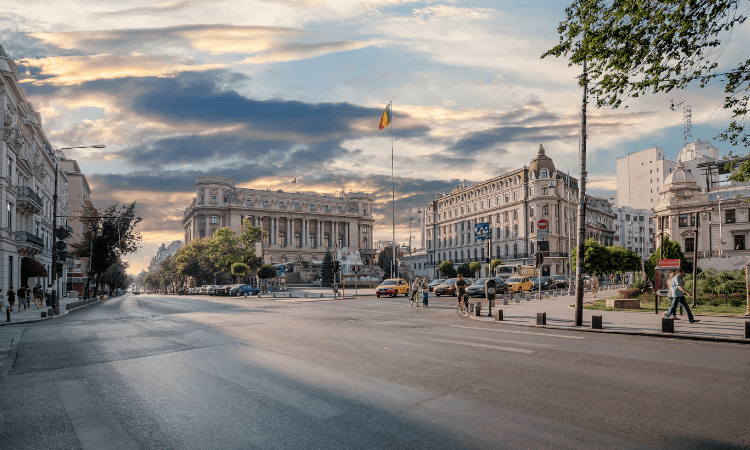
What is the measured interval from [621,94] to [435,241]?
106308 mm

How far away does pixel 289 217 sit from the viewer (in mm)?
129625

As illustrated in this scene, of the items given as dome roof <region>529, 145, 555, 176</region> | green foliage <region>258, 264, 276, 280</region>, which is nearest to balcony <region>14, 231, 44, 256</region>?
green foliage <region>258, 264, 276, 280</region>

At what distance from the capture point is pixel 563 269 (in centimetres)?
8931

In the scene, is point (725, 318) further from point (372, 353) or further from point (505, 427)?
point (505, 427)

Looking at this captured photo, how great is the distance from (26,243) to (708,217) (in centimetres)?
7909

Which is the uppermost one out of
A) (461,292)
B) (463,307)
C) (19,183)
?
(19,183)

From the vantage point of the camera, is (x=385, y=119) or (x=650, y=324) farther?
(x=385, y=119)

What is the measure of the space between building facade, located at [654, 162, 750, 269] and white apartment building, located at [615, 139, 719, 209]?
137 ft

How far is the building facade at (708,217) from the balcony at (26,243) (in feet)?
233

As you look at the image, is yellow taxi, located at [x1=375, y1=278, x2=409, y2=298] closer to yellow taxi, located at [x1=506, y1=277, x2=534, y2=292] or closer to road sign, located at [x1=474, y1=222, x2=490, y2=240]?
yellow taxi, located at [x1=506, y1=277, x2=534, y2=292]

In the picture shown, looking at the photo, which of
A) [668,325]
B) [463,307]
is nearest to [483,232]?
[463,307]

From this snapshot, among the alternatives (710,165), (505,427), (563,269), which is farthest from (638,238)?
(505,427)

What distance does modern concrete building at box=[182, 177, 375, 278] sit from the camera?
120 metres

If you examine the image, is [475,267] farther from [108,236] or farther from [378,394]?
[378,394]
